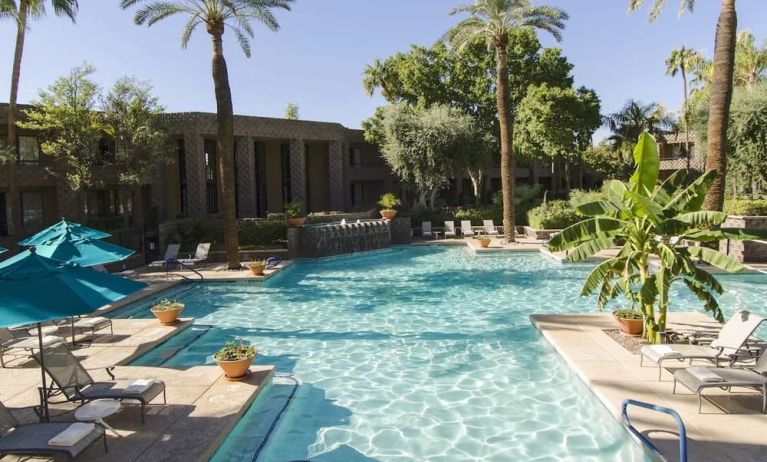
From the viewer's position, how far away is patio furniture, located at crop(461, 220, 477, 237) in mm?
31080

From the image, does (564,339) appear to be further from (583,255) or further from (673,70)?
(673,70)

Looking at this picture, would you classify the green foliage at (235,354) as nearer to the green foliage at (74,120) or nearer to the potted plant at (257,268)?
the potted plant at (257,268)

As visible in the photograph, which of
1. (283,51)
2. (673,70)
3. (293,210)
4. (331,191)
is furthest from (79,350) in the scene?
(673,70)

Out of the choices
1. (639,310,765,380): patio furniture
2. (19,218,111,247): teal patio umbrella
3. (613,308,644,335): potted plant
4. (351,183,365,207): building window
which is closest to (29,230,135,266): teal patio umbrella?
(19,218,111,247): teal patio umbrella

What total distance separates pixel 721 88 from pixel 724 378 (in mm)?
13417

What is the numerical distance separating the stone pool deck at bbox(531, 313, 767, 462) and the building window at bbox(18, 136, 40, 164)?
29895 mm

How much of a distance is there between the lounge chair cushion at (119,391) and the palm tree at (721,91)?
16.9 m

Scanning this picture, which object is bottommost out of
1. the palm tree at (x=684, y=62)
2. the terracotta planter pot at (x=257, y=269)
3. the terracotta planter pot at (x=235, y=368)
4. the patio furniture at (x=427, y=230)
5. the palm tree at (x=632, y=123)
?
the terracotta planter pot at (x=235, y=368)

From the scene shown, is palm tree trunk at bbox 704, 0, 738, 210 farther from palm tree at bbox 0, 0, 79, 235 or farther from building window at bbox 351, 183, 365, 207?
building window at bbox 351, 183, 365, 207

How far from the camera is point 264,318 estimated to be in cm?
1370

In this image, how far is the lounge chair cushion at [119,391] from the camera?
6.62 meters

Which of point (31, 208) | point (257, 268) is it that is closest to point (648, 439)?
point (257, 268)

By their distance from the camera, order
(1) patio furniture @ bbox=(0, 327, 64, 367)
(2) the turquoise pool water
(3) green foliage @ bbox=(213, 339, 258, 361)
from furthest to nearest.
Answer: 1. (1) patio furniture @ bbox=(0, 327, 64, 367)
2. (3) green foliage @ bbox=(213, 339, 258, 361)
3. (2) the turquoise pool water

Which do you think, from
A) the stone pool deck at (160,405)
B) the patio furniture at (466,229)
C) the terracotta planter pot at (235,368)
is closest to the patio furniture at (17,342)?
the stone pool deck at (160,405)
